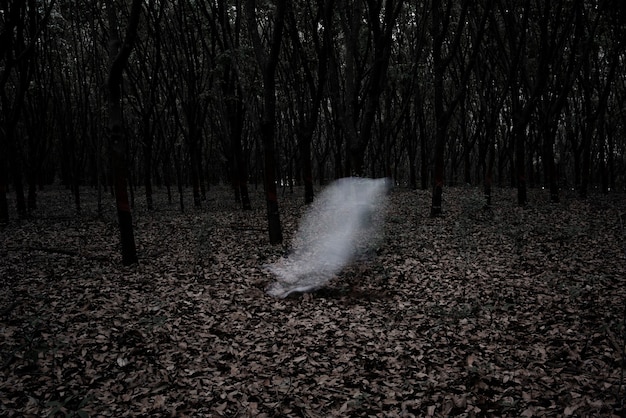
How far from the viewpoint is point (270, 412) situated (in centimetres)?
524

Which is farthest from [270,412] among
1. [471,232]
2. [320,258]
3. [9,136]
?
[9,136]

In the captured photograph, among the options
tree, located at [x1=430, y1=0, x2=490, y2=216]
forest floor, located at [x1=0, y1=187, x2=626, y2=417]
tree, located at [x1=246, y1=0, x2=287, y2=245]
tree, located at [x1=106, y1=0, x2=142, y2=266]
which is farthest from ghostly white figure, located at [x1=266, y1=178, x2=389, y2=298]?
tree, located at [x1=106, y1=0, x2=142, y2=266]

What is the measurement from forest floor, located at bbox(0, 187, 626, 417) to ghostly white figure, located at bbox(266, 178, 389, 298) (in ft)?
1.39

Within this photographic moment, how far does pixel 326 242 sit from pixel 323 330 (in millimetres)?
5050

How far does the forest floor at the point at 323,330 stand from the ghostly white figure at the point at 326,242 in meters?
0.42

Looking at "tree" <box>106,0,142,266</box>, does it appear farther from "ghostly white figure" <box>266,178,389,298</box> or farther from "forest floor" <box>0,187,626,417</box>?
"ghostly white figure" <box>266,178,389,298</box>

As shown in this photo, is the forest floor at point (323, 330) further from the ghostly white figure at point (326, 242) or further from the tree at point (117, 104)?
the tree at point (117, 104)

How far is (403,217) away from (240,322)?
932 cm

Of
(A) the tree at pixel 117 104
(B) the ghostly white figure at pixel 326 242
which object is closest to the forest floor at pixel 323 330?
(B) the ghostly white figure at pixel 326 242

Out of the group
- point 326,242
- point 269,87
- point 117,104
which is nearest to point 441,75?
point 269,87

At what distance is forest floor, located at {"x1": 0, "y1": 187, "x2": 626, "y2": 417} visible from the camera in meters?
5.28

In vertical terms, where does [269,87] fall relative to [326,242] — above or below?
above

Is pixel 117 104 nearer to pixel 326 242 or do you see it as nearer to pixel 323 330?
pixel 326 242

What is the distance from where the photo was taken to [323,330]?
7.33m
